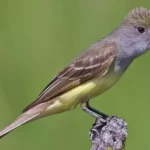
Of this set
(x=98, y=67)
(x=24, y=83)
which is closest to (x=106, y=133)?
(x=98, y=67)

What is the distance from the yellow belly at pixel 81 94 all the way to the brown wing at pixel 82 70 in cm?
7

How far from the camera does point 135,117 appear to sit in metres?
9.81

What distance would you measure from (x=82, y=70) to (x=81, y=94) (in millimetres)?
356

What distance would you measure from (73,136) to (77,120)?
0.72 ft

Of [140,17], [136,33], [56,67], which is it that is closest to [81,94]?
[136,33]

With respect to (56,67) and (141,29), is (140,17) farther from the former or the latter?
(56,67)

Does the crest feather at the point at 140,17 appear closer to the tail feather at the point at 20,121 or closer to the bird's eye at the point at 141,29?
the bird's eye at the point at 141,29

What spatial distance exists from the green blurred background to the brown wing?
0.99 metres

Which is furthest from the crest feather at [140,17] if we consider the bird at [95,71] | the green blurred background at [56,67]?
the green blurred background at [56,67]

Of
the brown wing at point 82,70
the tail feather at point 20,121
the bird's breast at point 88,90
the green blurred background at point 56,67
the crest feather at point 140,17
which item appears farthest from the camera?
the green blurred background at point 56,67

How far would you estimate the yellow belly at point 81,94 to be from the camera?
8.41 metres

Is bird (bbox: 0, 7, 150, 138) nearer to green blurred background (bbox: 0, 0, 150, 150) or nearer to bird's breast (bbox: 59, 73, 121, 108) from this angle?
bird's breast (bbox: 59, 73, 121, 108)

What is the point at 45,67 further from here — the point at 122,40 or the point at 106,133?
the point at 106,133

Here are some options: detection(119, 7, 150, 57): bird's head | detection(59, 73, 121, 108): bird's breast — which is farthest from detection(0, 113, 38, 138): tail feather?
detection(119, 7, 150, 57): bird's head
